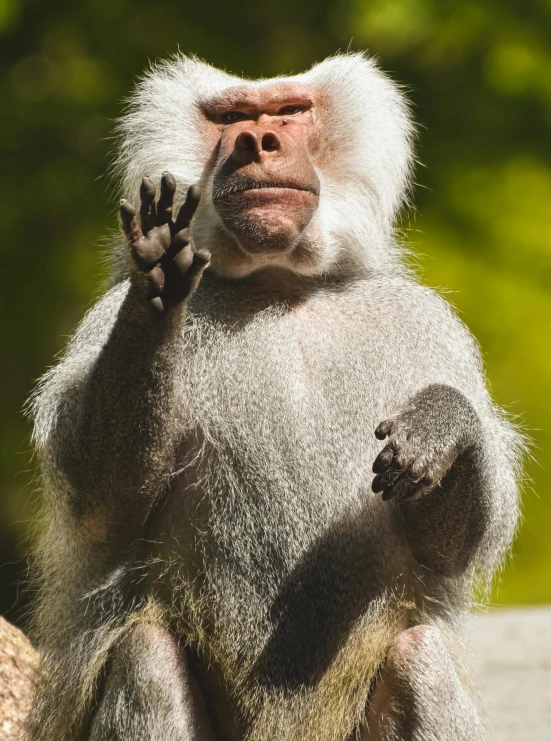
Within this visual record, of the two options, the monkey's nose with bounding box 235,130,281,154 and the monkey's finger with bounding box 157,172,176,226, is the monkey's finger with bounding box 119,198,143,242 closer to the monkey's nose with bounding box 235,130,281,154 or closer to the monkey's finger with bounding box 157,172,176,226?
the monkey's finger with bounding box 157,172,176,226

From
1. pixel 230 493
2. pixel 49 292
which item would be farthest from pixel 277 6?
pixel 230 493

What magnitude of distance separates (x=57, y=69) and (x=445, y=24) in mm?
4111

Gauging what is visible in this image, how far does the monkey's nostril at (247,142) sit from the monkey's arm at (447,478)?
1429mm

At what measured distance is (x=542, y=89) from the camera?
11328mm

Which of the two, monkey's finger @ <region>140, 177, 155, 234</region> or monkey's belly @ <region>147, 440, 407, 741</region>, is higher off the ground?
monkey's finger @ <region>140, 177, 155, 234</region>

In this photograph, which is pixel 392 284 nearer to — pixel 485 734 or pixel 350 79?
pixel 350 79

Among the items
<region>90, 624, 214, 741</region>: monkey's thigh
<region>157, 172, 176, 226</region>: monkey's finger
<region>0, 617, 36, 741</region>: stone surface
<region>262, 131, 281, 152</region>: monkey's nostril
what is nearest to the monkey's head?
<region>262, 131, 281, 152</region>: monkey's nostril

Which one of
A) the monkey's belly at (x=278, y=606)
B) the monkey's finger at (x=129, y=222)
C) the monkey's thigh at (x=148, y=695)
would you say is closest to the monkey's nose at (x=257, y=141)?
the monkey's finger at (x=129, y=222)

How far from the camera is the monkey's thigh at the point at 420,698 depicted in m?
5.32

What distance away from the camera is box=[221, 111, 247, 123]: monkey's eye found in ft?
20.1

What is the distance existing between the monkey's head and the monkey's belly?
46.9 inches

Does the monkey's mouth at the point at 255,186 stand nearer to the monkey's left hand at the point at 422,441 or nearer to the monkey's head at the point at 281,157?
the monkey's head at the point at 281,157

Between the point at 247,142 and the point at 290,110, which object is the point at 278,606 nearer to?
the point at 247,142

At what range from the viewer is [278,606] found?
5.51 metres
